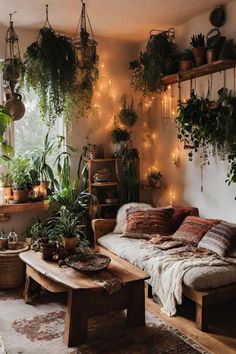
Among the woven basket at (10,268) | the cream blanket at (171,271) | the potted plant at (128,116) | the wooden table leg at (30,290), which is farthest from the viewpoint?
the potted plant at (128,116)

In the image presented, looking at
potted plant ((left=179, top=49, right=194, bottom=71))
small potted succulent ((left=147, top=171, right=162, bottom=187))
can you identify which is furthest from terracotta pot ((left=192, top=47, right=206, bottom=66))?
small potted succulent ((left=147, top=171, right=162, bottom=187))

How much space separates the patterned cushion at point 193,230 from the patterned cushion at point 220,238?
0.11 meters

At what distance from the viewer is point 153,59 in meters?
4.68

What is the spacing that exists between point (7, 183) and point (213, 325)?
8.56 ft

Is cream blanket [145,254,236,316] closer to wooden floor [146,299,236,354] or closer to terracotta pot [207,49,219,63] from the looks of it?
wooden floor [146,299,236,354]

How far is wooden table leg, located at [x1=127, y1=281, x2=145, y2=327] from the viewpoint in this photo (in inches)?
127

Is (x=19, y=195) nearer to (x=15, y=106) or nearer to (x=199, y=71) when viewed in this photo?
(x=15, y=106)

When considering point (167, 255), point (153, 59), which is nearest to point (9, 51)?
point (153, 59)

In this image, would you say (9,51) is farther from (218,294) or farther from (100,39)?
(218,294)

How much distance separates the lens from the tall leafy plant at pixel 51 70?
4.26m

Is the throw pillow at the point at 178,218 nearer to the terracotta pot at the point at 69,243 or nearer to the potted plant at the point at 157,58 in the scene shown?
the terracotta pot at the point at 69,243

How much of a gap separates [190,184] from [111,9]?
203cm

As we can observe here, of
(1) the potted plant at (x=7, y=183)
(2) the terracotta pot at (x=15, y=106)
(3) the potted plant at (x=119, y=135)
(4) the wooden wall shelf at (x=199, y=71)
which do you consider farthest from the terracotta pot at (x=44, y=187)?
(4) the wooden wall shelf at (x=199, y=71)

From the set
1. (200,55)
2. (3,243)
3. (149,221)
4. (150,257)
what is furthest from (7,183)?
(200,55)
